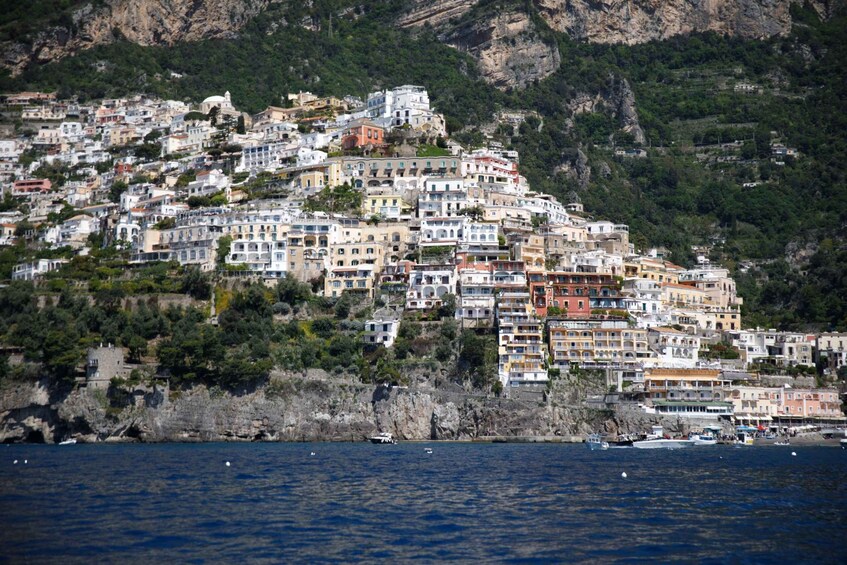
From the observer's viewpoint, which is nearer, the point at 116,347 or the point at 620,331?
the point at 116,347


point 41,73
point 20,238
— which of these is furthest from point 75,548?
point 41,73

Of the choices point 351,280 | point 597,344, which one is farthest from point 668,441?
point 351,280

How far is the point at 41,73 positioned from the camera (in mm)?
165250

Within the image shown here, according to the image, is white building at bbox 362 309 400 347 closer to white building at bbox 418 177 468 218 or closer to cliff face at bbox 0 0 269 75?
white building at bbox 418 177 468 218

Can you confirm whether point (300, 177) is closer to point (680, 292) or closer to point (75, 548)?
point (680, 292)

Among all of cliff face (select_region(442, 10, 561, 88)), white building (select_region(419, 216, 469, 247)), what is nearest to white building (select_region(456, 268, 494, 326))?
white building (select_region(419, 216, 469, 247))

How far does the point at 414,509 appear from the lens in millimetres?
45125

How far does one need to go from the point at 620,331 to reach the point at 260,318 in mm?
25473

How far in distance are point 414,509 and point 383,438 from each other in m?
36.6

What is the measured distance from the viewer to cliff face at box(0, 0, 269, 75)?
168 metres

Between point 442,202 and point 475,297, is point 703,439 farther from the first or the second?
point 442,202

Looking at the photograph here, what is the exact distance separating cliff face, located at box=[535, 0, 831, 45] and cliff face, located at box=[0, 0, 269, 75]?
44.9 m

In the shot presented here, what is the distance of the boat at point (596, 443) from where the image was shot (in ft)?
257

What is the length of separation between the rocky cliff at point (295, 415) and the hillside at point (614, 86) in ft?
155
